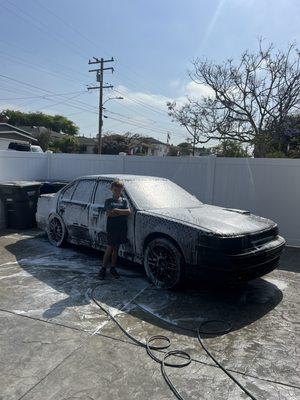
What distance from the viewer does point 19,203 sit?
947cm

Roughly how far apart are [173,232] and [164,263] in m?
0.47

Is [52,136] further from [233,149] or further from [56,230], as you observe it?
[56,230]

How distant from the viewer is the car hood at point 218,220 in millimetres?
4934

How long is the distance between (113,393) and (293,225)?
670 cm

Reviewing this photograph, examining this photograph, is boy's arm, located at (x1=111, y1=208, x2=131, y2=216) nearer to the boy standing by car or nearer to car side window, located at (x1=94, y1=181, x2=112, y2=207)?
the boy standing by car

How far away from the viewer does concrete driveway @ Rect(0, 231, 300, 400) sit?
3.12 meters

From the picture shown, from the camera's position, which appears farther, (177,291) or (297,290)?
(297,290)

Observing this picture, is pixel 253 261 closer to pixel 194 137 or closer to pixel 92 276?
pixel 92 276

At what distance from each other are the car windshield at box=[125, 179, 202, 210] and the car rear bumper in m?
1.44

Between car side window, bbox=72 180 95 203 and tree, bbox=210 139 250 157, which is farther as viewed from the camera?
tree, bbox=210 139 250 157

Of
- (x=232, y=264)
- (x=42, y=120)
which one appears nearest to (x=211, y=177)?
(x=232, y=264)

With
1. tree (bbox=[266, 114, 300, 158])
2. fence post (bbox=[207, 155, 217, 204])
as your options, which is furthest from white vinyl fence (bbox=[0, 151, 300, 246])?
tree (bbox=[266, 114, 300, 158])

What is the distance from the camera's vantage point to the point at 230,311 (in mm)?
4695

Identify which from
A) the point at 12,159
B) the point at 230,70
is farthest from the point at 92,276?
the point at 230,70
